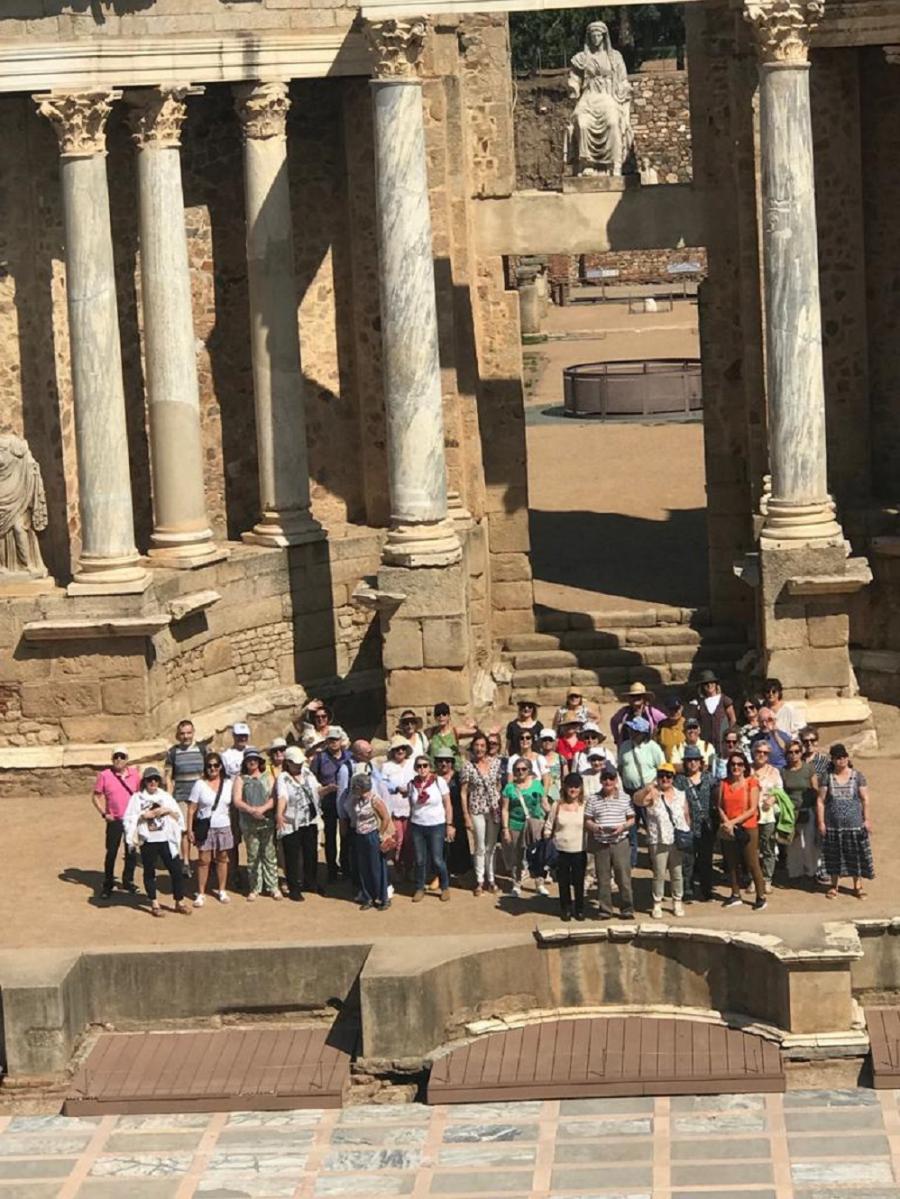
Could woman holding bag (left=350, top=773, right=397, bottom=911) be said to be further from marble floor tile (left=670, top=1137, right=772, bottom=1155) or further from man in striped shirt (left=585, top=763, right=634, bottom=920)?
marble floor tile (left=670, top=1137, right=772, bottom=1155)

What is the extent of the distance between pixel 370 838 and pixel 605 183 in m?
9.49

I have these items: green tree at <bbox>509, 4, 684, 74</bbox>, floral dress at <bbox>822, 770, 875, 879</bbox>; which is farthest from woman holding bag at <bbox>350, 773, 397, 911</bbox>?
green tree at <bbox>509, 4, 684, 74</bbox>

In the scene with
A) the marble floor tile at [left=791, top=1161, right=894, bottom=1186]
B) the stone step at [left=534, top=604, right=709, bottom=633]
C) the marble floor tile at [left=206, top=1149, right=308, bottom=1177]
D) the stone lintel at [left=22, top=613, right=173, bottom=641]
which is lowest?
the marble floor tile at [left=791, top=1161, right=894, bottom=1186]

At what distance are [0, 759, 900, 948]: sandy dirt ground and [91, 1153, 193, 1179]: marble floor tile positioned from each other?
9.18ft

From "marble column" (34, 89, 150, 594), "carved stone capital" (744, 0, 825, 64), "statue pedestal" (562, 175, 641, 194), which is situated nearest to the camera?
"carved stone capital" (744, 0, 825, 64)

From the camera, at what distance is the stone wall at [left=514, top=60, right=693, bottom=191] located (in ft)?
223

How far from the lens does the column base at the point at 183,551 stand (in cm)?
2948

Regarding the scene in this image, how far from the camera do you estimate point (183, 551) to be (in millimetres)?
29562

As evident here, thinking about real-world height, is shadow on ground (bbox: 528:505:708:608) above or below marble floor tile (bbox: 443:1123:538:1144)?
above

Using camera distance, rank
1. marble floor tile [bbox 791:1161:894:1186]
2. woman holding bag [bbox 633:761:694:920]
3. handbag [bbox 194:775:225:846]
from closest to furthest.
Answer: marble floor tile [bbox 791:1161:894:1186] < woman holding bag [bbox 633:761:694:920] < handbag [bbox 194:775:225:846]

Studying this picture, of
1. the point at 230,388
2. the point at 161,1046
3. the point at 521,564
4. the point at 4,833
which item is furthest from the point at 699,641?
the point at 161,1046

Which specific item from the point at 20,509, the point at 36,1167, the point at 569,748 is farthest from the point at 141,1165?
the point at 20,509

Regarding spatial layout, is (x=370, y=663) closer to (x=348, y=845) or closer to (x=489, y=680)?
(x=489, y=680)

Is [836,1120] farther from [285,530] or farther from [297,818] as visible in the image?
[285,530]
